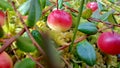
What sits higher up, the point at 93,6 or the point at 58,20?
the point at 58,20

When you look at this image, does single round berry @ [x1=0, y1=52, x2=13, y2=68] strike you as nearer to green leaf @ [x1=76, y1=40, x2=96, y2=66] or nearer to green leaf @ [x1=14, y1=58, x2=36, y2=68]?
green leaf @ [x1=14, y1=58, x2=36, y2=68]

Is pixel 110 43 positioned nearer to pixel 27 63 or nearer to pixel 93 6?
pixel 27 63

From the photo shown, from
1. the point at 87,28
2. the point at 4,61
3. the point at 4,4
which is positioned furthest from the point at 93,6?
the point at 4,61

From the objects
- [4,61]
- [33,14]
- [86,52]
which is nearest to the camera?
[4,61]

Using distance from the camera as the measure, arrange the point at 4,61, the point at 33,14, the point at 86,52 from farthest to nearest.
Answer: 1. the point at 86,52
2. the point at 33,14
3. the point at 4,61

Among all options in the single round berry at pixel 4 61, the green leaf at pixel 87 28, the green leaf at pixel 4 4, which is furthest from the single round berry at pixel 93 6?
the single round berry at pixel 4 61

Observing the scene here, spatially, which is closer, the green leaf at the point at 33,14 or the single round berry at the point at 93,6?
the green leaf at the point at 33,14

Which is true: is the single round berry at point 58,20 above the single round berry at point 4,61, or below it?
below

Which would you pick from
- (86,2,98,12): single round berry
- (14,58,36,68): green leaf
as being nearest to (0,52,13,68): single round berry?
(14,58,36,68): green leaf

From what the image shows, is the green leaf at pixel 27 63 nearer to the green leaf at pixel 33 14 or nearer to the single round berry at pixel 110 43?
the green leaf at pixel 33 14

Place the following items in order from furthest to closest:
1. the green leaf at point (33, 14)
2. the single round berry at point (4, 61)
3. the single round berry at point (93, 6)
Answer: the single round berry at point (93, 6) < the green leaf at point (33, 14) < the single round berry at point (4, 61)
